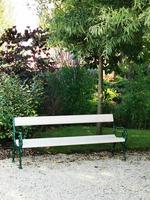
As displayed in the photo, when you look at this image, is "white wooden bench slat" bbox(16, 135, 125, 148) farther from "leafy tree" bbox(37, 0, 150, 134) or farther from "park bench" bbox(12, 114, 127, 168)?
"leafy tree" bbox(37, 0, 150, 134)

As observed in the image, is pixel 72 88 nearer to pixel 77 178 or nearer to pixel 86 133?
pixel 86 133

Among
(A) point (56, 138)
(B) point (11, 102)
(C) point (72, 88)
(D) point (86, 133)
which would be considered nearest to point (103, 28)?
(A) point (56, 138)

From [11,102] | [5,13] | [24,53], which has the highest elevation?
[5,13]

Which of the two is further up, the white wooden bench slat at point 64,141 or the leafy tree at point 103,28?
the leafy tree at point 103,28

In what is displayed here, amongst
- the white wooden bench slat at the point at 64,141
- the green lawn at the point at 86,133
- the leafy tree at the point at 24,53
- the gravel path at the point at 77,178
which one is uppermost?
the leafy tree at the point at 24,53

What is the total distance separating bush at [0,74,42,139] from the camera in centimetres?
916

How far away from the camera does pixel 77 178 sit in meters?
7.27

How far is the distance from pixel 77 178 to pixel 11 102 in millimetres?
2698

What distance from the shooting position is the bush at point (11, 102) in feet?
30.0

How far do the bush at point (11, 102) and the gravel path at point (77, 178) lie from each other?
938 mm

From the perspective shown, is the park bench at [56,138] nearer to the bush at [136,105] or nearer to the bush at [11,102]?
the bush at [11,102]

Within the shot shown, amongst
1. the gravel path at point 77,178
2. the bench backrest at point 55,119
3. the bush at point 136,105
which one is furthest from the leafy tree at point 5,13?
the gravel path at point 77,178

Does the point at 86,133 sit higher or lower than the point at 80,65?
lower

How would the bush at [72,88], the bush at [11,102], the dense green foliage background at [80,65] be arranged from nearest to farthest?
the dense green foliage background at [80,65] < the bush at [11,102] < the bush at [72,88]
